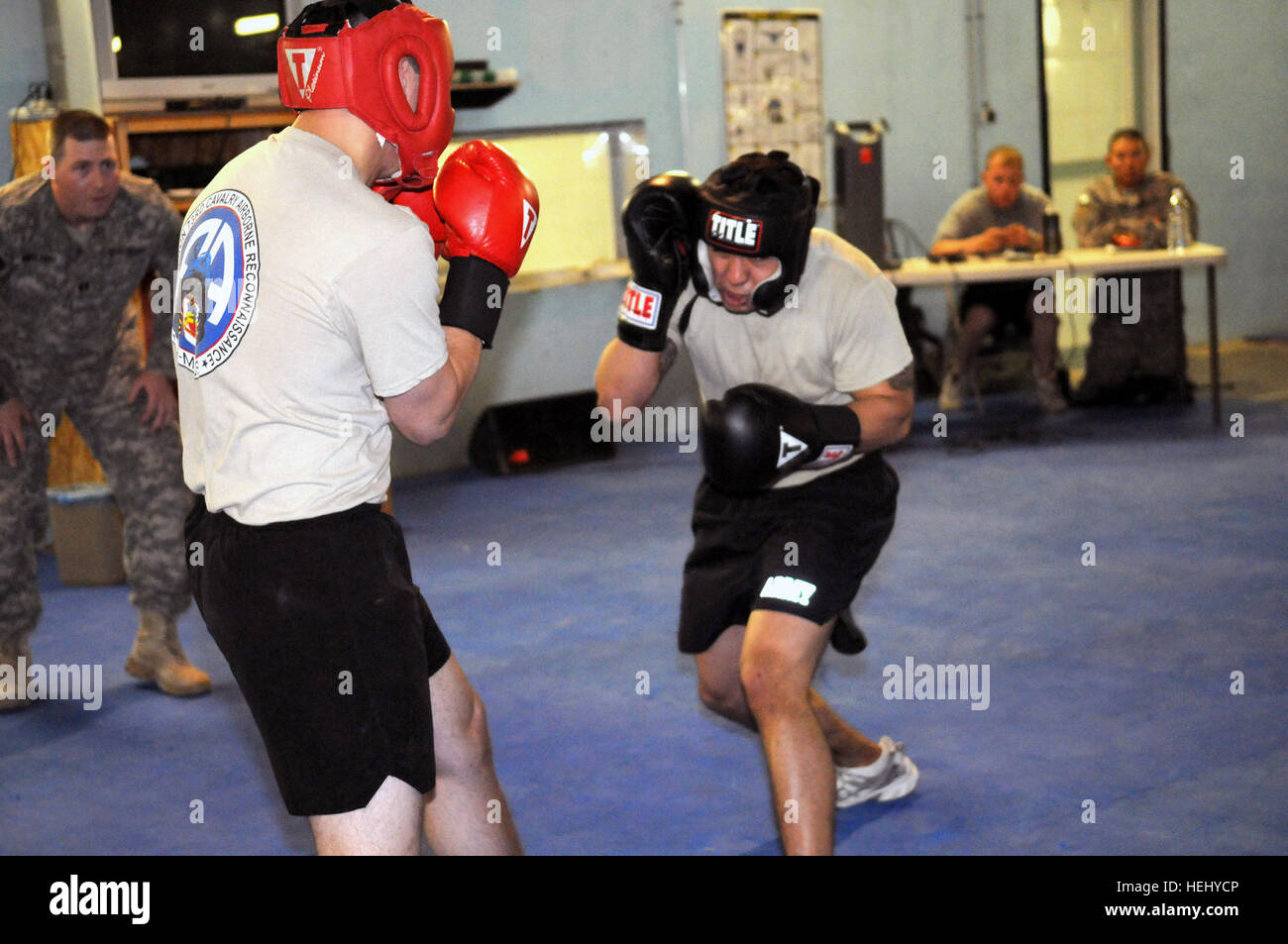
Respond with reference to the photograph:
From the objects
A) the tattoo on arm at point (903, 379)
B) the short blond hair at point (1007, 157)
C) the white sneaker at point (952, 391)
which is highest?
the short blond hair at point (1007, 157)

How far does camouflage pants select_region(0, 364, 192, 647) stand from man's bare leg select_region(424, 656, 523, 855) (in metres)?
2.17

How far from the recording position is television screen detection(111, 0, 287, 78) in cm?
585

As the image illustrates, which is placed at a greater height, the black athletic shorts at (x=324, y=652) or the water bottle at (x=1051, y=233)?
the water bottle at (x=1051, y=233)

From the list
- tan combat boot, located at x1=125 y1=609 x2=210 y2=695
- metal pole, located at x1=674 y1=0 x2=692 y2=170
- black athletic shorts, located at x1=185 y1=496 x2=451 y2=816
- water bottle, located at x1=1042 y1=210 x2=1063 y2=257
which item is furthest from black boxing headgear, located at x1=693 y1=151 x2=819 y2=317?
metal pole, located at x1=674 y1=0 x2=692 y2=170

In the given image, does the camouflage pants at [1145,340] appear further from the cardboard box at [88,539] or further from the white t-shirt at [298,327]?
the white t-shirt at [298,327]

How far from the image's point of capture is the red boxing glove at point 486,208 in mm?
2051

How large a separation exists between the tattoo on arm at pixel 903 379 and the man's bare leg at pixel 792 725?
49 cm

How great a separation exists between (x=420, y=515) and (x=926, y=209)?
3.91 metres

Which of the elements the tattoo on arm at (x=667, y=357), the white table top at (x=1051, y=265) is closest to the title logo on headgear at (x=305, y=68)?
the tattoo on arm at (x=667, y=357)

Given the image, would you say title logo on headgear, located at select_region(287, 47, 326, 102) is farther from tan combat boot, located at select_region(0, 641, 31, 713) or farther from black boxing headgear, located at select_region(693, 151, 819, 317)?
tan combat boot, located at select_region(0, 641, 31, 713)

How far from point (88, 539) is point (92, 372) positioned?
5.02 ft

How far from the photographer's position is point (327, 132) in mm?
1977
